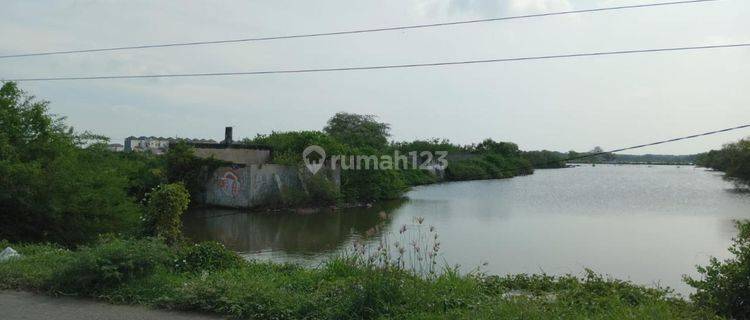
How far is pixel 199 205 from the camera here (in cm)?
2659

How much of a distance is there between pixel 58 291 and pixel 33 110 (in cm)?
794

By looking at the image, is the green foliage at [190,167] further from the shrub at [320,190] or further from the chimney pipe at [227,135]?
the shrub at [320,190]

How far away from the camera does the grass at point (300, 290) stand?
174 inches

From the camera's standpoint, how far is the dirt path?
4582 mm

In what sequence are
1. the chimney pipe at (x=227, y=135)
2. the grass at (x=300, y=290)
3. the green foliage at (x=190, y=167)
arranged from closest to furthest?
the grass at (x=300, y=290)
the green foliage at (x=190, y=167)
the chimney pipe at (x=227, y=135)

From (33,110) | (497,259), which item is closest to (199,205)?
(33,110)

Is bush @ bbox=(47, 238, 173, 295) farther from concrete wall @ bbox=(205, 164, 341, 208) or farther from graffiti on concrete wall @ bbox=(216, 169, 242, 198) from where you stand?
graffiti on concrete wall @ bbox=(216, 169, 242, 198)

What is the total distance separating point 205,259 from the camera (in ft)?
21.1

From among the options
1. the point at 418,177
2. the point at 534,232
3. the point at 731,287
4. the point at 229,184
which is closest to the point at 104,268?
the point at 731,287

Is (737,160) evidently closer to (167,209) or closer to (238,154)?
(238,154)

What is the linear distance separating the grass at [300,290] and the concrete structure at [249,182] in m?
18.5

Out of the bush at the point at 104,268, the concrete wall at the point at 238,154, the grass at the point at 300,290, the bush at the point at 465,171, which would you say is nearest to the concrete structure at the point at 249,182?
the concrete wall at the point at 238,154

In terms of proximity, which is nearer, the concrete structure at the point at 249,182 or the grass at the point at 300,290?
the grass at the point at 300,290

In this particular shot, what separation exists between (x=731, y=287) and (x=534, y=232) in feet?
41.9
